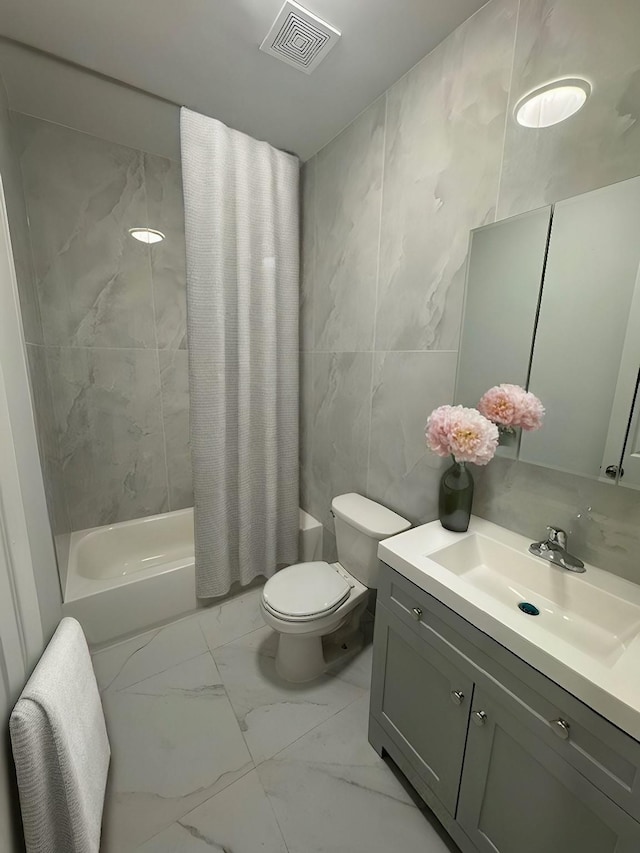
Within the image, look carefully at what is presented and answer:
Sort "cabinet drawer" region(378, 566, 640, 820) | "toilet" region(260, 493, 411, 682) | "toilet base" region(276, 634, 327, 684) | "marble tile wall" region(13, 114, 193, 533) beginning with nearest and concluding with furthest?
"cabinet drawer" region(378, 566, 640, 820)
"toilet" region(260, 493, 411, 682)
"toilet base" region(276, 634, 327, 684)
"marble tile wall" region(13, 114, 193, 533)

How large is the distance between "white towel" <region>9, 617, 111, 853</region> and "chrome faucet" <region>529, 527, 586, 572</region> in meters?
1.28

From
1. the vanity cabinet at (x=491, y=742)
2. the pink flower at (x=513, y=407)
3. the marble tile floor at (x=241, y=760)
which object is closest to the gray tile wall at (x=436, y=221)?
the pink flower at (x=513, y=407)

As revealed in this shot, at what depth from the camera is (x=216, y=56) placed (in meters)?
1.25

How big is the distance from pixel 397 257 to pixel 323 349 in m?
0.64

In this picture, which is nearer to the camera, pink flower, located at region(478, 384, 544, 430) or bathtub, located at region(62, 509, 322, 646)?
pink flower, located at region(478, 384, 544, 430)

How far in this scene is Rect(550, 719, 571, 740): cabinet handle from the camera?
66 centimetres

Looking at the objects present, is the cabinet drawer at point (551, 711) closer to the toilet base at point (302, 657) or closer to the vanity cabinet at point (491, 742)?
the vanity cabinet at point (491, 742)

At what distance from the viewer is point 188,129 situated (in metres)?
1.48

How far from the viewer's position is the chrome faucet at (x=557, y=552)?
962mm

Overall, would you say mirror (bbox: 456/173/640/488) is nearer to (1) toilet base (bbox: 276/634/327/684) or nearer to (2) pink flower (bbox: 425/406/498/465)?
(2) pink flower (bbox: 425/406/498/465)

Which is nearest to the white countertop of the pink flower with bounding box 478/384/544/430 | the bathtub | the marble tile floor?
the pink flower with bounding box 478/384/544/430

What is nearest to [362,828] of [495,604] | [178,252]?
[495,604]

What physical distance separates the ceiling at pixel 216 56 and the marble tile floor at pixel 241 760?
250cm

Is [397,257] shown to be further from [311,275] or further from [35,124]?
[35,124]
